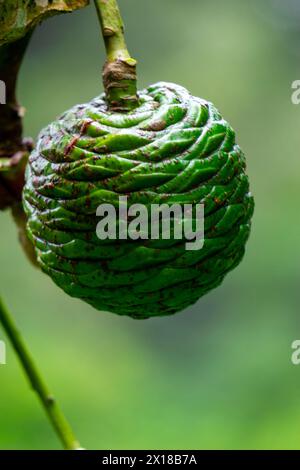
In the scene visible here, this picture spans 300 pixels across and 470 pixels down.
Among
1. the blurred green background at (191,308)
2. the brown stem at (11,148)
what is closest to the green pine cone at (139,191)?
the brown stem at (11,148)

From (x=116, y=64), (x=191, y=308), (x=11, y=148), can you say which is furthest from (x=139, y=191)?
(x=191, y=308)

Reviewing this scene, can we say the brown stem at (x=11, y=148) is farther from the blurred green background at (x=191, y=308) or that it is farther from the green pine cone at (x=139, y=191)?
the blurred green background at (x=191, y=308)

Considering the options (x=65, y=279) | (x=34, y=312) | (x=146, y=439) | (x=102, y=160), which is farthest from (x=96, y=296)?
(x=34, y=312)

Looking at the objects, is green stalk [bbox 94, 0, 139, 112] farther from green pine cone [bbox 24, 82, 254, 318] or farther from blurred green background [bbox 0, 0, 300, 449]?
blurred green background [bbox 0, 0, 300, 449]

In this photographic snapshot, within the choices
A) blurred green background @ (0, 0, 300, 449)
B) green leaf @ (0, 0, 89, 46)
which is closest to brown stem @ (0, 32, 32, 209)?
green leaf @ (0, 0, 89, 46)

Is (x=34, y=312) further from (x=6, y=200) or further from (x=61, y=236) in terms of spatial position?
(x=61, y=236)

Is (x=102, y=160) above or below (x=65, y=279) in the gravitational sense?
above
